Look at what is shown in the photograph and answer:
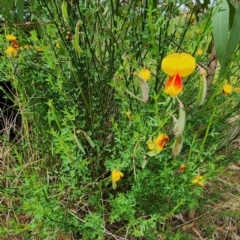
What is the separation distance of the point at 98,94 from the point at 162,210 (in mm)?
330

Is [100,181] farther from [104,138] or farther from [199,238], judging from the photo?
[199,238]

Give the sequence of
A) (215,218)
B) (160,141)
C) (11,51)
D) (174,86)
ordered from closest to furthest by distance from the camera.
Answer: (174,86), (160,141), (11,51), (215,218)

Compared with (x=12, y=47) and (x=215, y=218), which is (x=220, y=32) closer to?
(x=12, y=47)

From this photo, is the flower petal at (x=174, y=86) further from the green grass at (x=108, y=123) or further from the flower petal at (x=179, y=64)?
the green grass at (x=108, y=123)

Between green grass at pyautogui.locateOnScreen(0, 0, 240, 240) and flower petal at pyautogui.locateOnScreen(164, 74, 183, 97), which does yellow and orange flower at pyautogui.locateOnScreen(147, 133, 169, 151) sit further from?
flower petal at pyautogui.locateOnScreen(164, 74, 183, 97)

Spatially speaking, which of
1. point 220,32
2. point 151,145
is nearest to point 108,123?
point 151,145

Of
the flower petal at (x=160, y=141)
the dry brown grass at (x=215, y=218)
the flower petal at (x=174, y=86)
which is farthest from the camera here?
the dry brown grass at (x=215, y=218)

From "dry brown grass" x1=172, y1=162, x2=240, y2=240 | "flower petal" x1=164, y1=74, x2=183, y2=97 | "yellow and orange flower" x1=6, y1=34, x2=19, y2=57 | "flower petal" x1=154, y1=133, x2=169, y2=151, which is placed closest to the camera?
"flower petal" x1=164, y1=74, x2=183, y2=97

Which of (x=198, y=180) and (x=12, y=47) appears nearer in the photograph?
(x=198, y=180)

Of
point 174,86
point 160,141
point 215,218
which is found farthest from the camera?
point 215,218

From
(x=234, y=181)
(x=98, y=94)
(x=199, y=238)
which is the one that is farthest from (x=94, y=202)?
(x=234, y=181)

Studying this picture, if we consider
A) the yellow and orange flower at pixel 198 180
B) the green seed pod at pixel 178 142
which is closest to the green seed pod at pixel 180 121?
the green seed pod at pixel 178 142

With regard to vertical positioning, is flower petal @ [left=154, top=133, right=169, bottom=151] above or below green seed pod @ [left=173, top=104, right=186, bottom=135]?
below

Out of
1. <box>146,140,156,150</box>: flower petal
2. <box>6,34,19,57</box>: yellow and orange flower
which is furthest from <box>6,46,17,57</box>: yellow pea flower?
<box>146,140,156,150</box>: flower petal
